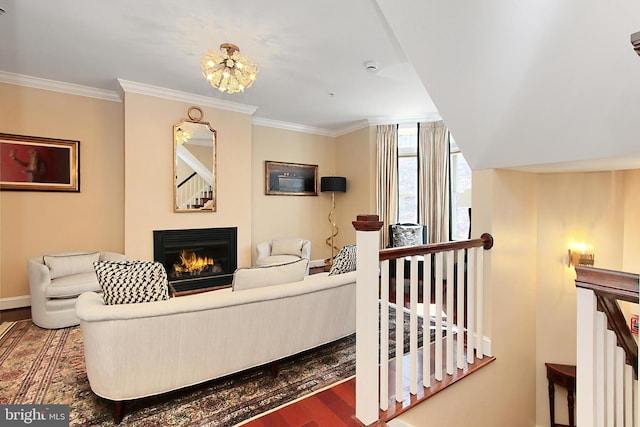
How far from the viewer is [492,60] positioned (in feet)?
5.31

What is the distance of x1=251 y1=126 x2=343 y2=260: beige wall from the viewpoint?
5359mm

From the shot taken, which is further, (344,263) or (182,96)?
(182,96)

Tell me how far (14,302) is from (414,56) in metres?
5.07

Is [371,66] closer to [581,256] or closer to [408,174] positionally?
[408,174]

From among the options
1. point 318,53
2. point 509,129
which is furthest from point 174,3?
point 509,129

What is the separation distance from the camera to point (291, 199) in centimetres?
572

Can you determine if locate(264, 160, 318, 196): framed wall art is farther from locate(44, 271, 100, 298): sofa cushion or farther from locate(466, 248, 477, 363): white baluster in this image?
locate(466, 248, 477, 363): white baluster

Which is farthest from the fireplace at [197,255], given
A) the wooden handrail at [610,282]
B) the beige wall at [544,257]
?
the wooden handrail at [610,282]

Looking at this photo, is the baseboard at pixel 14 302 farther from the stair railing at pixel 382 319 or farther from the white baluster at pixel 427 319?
the white baluster at pixel 427 319

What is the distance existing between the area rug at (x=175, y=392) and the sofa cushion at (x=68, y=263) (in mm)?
829

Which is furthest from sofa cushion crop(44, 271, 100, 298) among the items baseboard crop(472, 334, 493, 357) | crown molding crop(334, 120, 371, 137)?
crown molding crop(334, 120, 371, 137)

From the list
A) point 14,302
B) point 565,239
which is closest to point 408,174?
point 565,239

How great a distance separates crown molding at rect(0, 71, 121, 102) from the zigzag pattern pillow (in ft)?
10.7

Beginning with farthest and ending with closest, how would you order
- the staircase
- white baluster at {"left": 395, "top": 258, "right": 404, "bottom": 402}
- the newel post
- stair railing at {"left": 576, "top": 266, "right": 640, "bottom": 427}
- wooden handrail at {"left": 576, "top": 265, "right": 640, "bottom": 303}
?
the staircase < white baluster at {"left": 395, "top": 258, "right": 404, "bottom": 402} < the newel post < stair railing at {"left": 576, "top": 266, "right": 640, "bottom": 427} < wooden handrail at {"left": 576, "top": 265, "right": 640, "bottom": 303}
